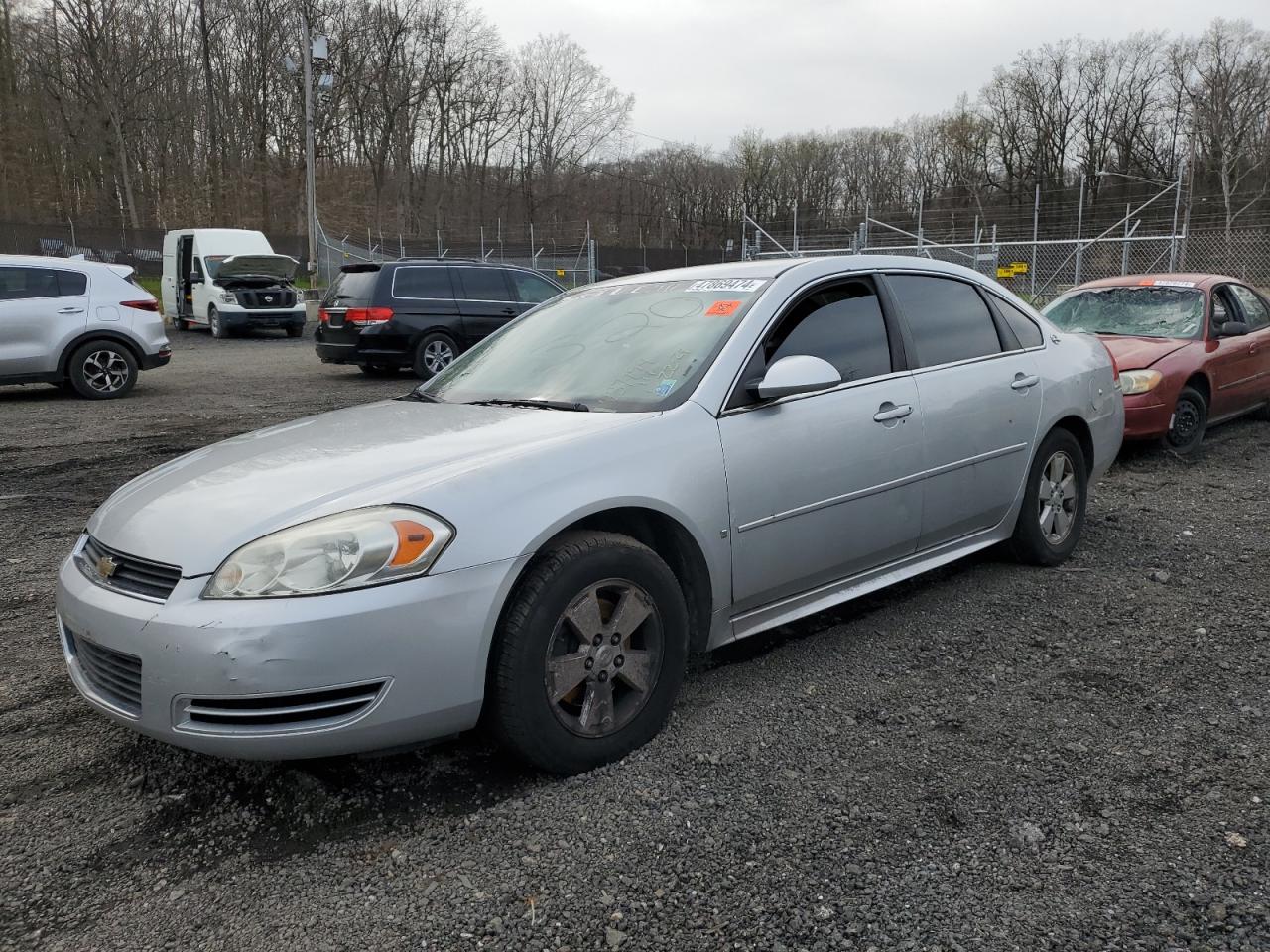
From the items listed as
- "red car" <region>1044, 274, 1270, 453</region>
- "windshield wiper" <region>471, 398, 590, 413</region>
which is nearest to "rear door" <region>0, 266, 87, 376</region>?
"windshield wiper" <region>471, 398, 590, 413</region>

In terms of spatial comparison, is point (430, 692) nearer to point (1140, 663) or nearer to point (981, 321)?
point (1140, 663)

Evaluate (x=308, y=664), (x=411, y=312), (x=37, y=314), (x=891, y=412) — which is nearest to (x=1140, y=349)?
(x=891, y=412)

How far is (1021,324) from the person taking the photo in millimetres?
4824

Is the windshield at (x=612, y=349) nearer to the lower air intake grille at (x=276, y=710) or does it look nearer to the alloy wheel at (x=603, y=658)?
the alloy wheel at (x=603, y=658)

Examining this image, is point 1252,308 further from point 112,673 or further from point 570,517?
point 112,673

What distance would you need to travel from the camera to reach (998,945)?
2164 millimetres

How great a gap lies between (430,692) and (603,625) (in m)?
0.56

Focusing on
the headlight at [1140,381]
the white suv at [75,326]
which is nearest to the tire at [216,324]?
the white suv at [75,326]

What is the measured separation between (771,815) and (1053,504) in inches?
113

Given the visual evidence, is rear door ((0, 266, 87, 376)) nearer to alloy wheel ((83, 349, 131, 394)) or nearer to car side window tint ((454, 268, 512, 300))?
alloy wheel ((83, 349, 131, 394))

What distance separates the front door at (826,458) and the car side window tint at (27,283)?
10656 mm

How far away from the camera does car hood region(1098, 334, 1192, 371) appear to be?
25.0ft

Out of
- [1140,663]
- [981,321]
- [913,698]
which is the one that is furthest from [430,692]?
[981,321]

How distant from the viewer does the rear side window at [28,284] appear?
11055mm
